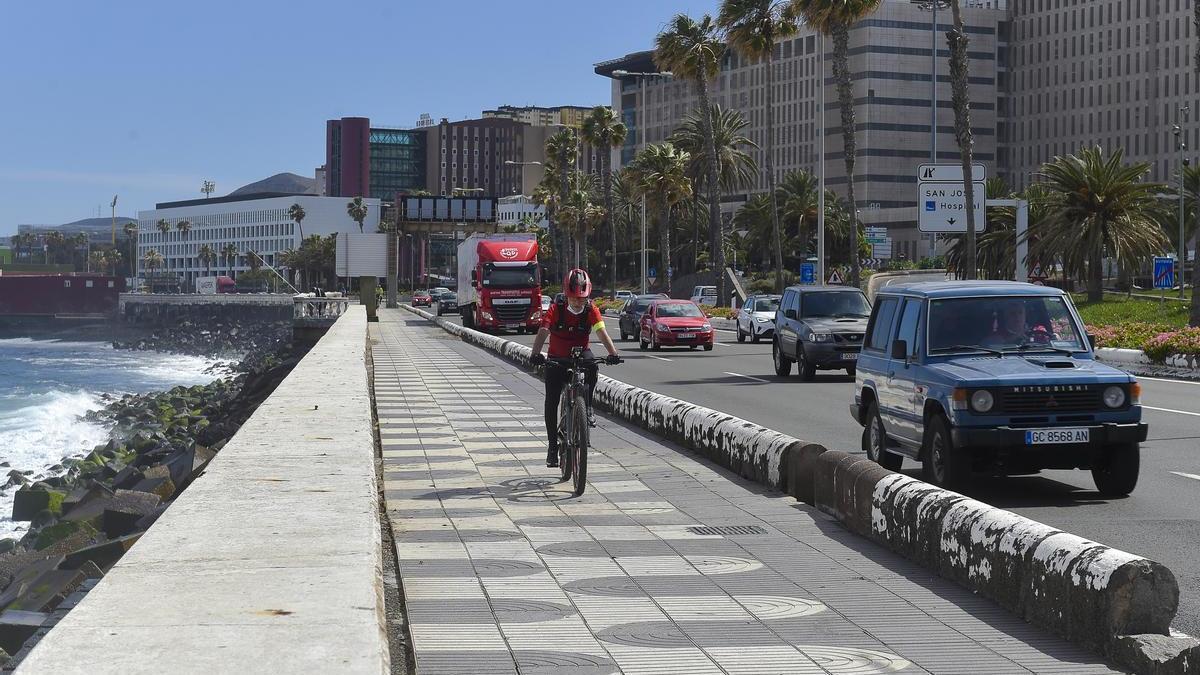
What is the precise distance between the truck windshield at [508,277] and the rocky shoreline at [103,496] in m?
8.10

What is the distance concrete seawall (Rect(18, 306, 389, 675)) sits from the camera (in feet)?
16.0

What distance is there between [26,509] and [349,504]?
805 inches

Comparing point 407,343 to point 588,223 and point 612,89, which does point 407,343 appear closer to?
point 588,223

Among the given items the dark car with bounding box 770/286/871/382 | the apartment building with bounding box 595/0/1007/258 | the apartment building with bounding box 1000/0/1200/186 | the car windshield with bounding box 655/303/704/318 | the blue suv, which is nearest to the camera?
the blue suv

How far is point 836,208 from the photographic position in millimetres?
117562

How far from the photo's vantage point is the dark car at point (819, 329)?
27188 millimetres

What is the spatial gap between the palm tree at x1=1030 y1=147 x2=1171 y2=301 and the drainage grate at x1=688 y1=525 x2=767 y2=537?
38441 millimetres

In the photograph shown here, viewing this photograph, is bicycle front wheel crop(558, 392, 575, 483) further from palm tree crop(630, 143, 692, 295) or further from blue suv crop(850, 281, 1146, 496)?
palm tree crop(630, 143, 692, 295)

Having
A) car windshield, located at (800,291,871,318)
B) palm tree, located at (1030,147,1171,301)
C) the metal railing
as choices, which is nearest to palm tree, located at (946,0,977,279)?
palm tree, located at (1030,147,1171,301)

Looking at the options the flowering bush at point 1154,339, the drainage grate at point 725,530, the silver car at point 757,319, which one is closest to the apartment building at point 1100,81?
the silver car at point 757,319

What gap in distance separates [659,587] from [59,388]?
79576mm

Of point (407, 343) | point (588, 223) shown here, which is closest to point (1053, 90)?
point (588, 223)

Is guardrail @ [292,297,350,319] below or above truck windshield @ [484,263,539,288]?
below

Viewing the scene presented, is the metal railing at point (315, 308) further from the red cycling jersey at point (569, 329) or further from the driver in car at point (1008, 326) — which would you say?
the driver in car at point (1008, 326)
